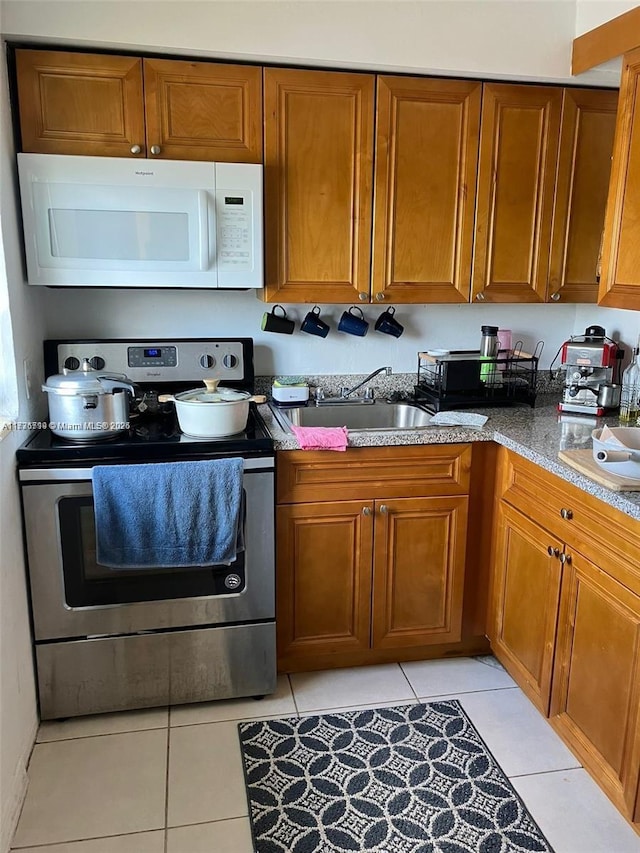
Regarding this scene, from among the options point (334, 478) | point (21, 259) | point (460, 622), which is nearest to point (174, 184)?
point (21, 259)

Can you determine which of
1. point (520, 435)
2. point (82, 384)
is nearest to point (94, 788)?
point (82, 384)

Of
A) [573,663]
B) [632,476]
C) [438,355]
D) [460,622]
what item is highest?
[438,355]

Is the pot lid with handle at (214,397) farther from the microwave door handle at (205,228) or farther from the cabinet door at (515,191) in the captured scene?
the cabinet door at (515,191)

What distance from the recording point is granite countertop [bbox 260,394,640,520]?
2.04 metres

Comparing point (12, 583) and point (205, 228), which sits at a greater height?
point (205, 228)

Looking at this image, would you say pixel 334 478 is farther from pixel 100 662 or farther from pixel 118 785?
pixel 118 785

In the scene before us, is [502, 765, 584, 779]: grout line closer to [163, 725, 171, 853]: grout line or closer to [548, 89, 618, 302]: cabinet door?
[163, 725, 171, 853]: grout line

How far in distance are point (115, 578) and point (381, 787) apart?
39.4 inches

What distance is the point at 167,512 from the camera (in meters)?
2.06

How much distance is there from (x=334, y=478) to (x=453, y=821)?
1.04 meters

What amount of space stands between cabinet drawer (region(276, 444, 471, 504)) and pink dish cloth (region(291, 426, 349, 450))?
45 millimetres

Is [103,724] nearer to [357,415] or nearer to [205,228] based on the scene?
[357,415]

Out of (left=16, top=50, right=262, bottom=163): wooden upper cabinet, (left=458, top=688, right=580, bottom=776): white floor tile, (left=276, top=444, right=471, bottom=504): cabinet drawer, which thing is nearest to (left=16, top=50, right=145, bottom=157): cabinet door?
(left=16, top=50, right=262, bottom=163): wooden upper cabinet

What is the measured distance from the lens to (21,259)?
2182 millimetres
